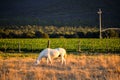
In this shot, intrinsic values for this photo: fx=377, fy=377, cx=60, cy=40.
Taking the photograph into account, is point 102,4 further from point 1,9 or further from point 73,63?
point 73,63

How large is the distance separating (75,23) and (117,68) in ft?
320

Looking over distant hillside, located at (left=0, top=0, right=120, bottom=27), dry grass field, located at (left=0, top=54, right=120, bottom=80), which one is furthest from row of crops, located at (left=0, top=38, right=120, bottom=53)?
distant hillside, located at (left=0, top=0, right=120, bottom=27)

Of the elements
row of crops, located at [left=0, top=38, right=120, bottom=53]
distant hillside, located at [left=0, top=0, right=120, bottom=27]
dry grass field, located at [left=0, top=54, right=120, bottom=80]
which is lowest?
dry grass field, located at [left=0, top=54, right=120, bottom=80]

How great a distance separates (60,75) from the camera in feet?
53.0

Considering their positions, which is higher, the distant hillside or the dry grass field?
the distant hillside

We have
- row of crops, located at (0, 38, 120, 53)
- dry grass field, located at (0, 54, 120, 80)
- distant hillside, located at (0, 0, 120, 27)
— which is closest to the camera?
dry grass field, located at (0, 54, 120, 80)

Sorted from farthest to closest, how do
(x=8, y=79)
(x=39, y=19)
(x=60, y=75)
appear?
1. (x=39, y=19)
2. (x=60, y=75)
3. (x=8, y=79)

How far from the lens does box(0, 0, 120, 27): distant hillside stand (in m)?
116

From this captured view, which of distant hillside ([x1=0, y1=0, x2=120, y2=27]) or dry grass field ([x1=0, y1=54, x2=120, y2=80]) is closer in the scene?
dry grass field ([x1=0, y1=54, x2=120, y2=80])

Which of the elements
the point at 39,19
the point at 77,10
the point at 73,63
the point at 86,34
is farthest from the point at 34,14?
the point at 73,63

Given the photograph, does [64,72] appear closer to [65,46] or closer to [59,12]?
[65,46]

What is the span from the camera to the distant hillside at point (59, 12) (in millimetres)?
115875

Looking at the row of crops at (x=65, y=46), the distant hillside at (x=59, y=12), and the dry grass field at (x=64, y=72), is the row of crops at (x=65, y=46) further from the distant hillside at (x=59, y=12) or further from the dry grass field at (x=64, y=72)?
the distant hillside at (x=59, y=12)

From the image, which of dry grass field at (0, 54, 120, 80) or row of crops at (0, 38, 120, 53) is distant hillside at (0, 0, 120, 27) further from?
dry grass field at (0, 54, 120, 80)
